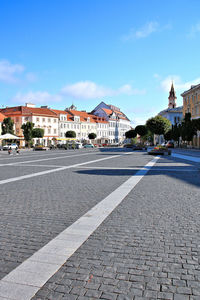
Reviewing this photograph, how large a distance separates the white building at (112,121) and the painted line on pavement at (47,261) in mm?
106268

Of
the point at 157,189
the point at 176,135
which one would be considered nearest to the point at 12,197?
the point at 157,189

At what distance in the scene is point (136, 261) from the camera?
3467 millimetres

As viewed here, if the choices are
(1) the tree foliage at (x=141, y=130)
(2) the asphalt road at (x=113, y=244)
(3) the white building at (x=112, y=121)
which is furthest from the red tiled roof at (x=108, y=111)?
(2) the asphalt road at (x=113, y=244)

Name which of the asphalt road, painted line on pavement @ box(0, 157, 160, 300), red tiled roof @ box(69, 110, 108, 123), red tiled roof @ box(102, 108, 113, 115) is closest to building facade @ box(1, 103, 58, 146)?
red tiled roof @ box(69, 110, 108, 123)

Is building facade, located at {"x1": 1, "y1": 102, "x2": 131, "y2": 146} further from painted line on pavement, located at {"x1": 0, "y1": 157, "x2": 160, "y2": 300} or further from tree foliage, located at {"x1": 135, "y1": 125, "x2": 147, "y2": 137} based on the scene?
painted line on pavement, located at {"x1": 0, "y1": 157, "x2": 160, "y2": 300}

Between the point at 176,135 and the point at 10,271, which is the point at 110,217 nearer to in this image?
the point at 10,271

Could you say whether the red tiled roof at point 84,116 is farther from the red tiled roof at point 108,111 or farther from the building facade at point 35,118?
the building facade at point 35,118

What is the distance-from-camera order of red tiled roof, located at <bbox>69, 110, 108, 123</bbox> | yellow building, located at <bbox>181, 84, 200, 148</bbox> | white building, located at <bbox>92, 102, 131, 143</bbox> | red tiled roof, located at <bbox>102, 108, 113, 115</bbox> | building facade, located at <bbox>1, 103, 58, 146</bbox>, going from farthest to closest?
red tiled roof, located at <bbox>102, 108, 113, 115</bbox> < white building, located at <bbox>92, 102, 131, 143</bbox> < red tiled roof, located at <bbox>69, 110, 108, 123</bbox> < building facade, located at <bbox>1, 103, 58, 146</bbox> < yellow building, located at <bbox>181, 84, 200, 148</bbox>

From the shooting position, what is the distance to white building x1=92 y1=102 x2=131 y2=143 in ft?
369

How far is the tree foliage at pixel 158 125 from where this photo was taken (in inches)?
3081

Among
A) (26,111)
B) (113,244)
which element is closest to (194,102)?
(26,111)

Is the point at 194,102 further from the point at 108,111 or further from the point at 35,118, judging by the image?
the point at 108,111

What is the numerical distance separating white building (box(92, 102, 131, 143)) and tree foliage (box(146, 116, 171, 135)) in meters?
33.9

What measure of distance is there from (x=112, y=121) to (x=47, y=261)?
111 m
